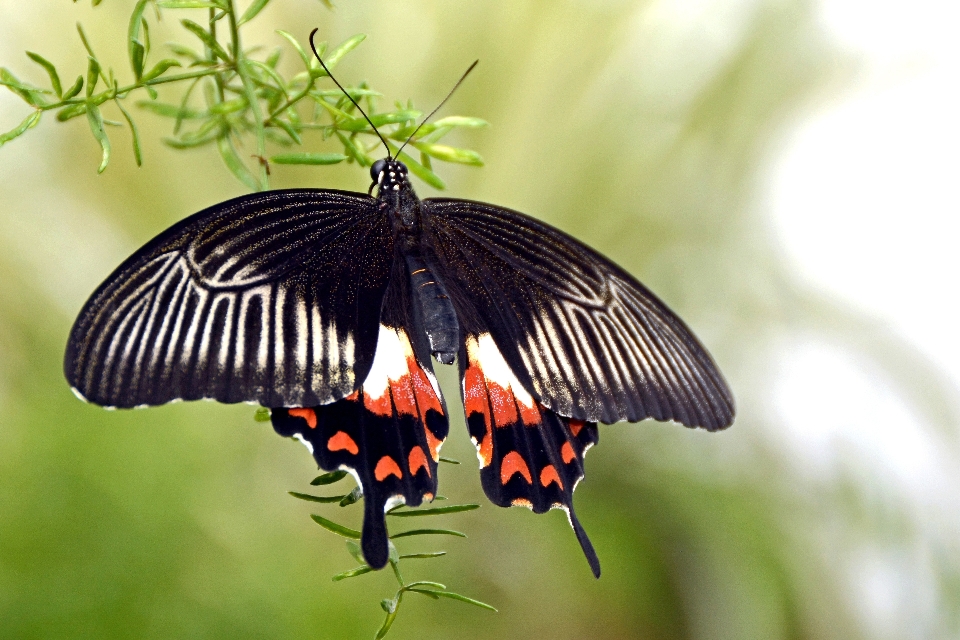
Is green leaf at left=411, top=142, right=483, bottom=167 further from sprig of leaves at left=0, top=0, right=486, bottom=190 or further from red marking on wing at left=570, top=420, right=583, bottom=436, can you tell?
red marking on wing at left=570, top=420, right=583, bottom=436

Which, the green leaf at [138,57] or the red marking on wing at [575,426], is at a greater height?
the green leaf at [138,57]

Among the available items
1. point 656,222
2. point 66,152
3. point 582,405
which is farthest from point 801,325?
point 66,152

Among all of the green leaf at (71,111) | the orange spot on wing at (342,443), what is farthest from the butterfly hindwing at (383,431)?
the green leaf at (71,111)

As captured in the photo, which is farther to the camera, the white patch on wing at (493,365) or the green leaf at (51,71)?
the white patch on wing at (493,365)

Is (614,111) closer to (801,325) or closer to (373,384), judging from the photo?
(801,325)

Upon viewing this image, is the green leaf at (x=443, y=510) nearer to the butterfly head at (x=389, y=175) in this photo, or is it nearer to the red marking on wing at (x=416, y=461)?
the red marking on wing at (x=416, y=461)
